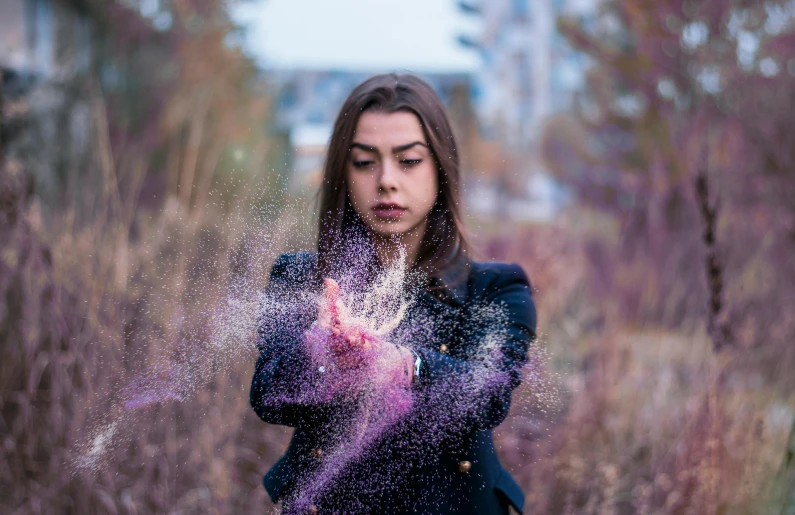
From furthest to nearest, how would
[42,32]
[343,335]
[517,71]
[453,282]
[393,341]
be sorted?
[517,71] → [42,32] → [453,282] → [393,341] → [343,335]

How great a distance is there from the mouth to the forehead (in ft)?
0.36

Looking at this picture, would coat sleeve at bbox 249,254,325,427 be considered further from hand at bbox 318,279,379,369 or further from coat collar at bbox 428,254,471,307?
coat collar at bbox 428,254,471,307

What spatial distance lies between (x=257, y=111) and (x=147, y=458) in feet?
18.3

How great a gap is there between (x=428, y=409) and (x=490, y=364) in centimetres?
15

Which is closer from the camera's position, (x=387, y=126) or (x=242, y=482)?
(x=387, y=126)

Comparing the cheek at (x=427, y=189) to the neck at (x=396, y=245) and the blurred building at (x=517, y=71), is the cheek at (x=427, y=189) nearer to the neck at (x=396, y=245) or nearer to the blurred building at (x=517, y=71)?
the neck at (x=396, y=245)

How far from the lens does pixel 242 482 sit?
2434mm

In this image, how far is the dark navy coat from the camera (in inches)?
39.3

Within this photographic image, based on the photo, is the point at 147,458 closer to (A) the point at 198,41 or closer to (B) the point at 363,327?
(B) the point at 363,327

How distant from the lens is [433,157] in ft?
3.91

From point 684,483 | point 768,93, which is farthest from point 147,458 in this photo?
point 768,93

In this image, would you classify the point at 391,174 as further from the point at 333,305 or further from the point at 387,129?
the point at 333,305

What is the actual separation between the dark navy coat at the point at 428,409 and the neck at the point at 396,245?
0.22ft

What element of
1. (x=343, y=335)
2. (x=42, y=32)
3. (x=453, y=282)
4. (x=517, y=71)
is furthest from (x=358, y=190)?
(x=517, y=71)
